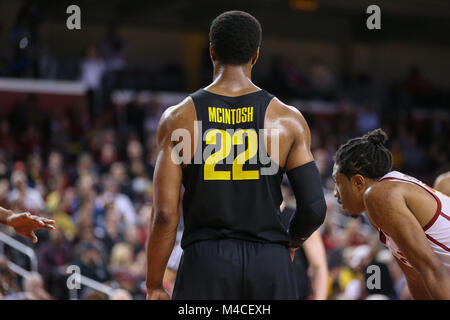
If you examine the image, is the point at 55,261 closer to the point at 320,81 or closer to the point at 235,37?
the point at 235,37

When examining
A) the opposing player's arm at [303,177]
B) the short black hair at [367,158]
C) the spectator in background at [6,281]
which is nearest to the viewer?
the opposing player's arm at [303,177]

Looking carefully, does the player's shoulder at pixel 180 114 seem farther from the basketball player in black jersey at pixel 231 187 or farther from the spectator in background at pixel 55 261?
the spectator in background at pixel 55 261

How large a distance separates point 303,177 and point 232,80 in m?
0.52

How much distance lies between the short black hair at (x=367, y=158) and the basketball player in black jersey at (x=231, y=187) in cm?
44

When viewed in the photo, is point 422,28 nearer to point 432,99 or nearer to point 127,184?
point 432,99

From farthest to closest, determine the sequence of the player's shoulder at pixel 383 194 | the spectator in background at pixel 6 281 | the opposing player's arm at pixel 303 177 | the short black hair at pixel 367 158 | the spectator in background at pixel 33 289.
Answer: the spectator in background at pixel 33 289 → the spectator in background at pixel 6 281 → the short black hair at pixel 367 158 → the player's shoulder at pixel 383 194 → the opposing player's arm at pixel 303 177

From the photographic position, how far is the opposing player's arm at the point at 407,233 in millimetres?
2617

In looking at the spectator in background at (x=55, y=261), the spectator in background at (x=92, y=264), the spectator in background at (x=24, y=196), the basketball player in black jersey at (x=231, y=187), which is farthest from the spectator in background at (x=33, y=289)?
the basketball player in black jersey at (x=231, y=187)

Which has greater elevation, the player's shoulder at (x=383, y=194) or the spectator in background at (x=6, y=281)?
the player's shoulder at (x=383, y=194)

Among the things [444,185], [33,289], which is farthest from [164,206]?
[33,289]

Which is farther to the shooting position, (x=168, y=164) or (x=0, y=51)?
(x=0, y=51)
